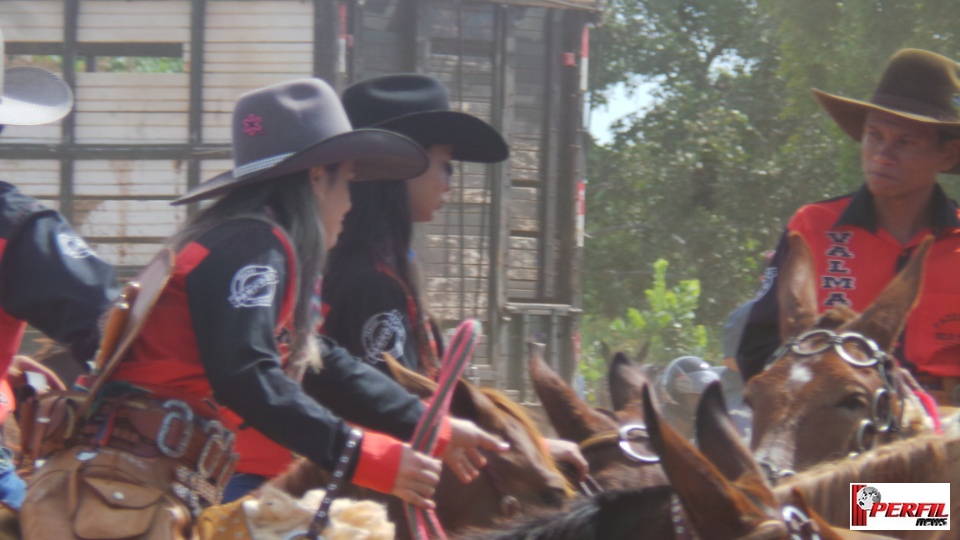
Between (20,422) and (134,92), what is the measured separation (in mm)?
7816

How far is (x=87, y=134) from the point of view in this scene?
996 cm

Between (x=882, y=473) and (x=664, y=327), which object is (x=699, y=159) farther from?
(x=882, y=473)

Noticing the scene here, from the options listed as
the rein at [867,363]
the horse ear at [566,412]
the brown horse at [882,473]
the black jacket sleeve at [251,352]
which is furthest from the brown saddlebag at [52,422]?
the rein at [867,363]

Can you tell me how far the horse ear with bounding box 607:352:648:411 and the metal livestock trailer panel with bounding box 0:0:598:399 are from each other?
5.99 metres

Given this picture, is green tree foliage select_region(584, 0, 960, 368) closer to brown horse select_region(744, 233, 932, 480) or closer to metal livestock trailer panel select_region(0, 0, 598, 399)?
metal livestock trailer panel select_region(0, 0, 598, 399)

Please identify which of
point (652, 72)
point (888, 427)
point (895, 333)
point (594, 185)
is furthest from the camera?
point (652, 72)

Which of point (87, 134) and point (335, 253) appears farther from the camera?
point (87, 134)

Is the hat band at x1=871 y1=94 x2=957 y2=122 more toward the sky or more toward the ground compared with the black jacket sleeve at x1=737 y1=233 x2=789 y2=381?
more toward the sky

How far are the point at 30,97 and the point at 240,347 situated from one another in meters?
1.31

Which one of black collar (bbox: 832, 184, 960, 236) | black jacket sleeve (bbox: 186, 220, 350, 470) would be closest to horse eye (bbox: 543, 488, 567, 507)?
black jacket sleeve (bbox: 186, 220, 350, 470)

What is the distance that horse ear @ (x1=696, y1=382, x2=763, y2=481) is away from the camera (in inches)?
88.9

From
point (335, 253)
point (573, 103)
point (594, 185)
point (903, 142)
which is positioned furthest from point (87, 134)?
point (594, 185)

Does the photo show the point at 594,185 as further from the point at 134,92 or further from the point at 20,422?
the point at 20,422

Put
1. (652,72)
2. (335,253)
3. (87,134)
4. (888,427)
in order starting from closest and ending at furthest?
(888,427)
(335,253)
(87,134)
(652,72)
